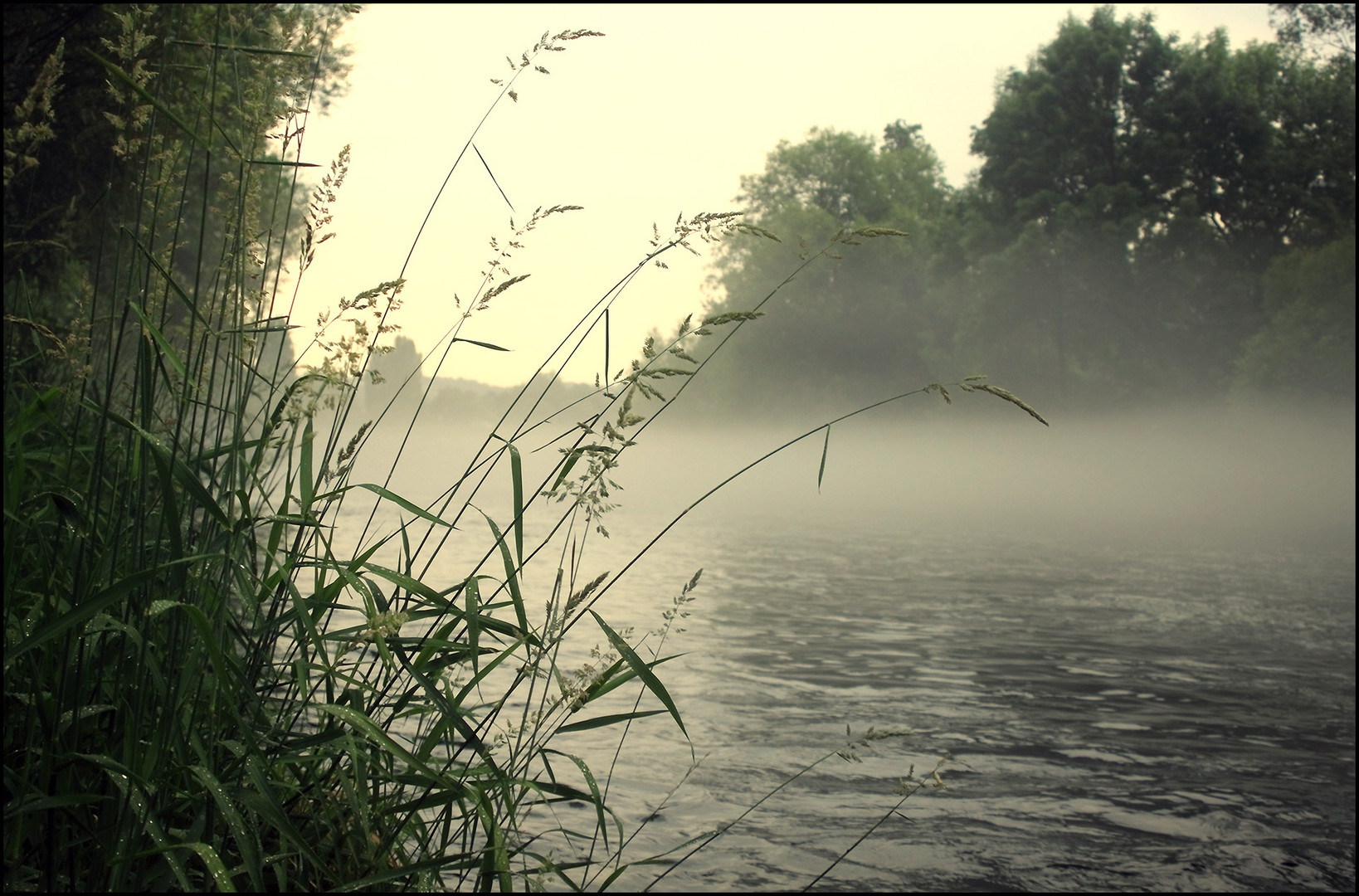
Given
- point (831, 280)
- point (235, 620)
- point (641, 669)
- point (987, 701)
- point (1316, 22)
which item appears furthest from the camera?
point (831, 280)

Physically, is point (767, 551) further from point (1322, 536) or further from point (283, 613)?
point (283, 613)

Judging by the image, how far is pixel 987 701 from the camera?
8.03m

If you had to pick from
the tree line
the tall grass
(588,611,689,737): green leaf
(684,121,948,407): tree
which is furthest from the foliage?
(588,611,689,737): green leaf

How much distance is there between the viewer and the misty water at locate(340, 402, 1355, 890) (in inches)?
193

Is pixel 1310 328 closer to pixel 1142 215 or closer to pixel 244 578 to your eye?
pixel 1142 215

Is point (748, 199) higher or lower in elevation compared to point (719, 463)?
higher

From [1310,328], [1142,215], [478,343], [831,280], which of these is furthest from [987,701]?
[831,280]

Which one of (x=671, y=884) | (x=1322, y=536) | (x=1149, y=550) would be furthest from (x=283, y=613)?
(x=1322, y=536)

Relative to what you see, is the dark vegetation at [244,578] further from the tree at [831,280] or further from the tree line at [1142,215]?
the tree at [831,280]

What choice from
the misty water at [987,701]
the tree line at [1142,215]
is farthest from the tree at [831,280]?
the misty water at [987,701]

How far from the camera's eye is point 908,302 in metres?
57.1

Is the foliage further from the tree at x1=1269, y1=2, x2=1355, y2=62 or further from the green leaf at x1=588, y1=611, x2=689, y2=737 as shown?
the green leaf at x1=588, y1=611, x2=689, y2=737

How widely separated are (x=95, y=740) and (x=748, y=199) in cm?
6679

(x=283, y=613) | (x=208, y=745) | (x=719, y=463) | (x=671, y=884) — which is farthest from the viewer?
(x=719, y=463)
